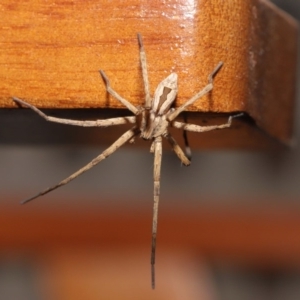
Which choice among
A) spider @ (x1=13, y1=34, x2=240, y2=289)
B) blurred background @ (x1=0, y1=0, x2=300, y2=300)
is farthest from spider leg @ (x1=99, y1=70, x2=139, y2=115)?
blurred background @ (x1=0, y1=0, x2=300, y2=300)

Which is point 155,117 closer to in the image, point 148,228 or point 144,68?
point 144,68

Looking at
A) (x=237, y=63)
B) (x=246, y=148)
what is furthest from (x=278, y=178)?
(x=237, y=63)

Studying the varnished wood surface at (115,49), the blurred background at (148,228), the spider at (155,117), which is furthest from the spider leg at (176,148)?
the blurred background at (148,228)

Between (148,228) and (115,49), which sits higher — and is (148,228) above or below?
below

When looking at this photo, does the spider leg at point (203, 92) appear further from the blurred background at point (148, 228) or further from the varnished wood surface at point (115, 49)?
the blurred background at point (148, 228)

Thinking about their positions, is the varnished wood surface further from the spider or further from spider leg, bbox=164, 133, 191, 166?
spider leg, bbox=164, 133, 191, 166

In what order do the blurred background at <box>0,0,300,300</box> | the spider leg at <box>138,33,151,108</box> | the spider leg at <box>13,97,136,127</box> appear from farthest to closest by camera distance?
the blurred background at <box>0,0,300,300</box>, the spider leg at <box>13,97,136,127</box>, the spider leg at <box>138,33,151,108</box>

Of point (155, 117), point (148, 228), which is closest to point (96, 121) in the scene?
point (155, 117)
